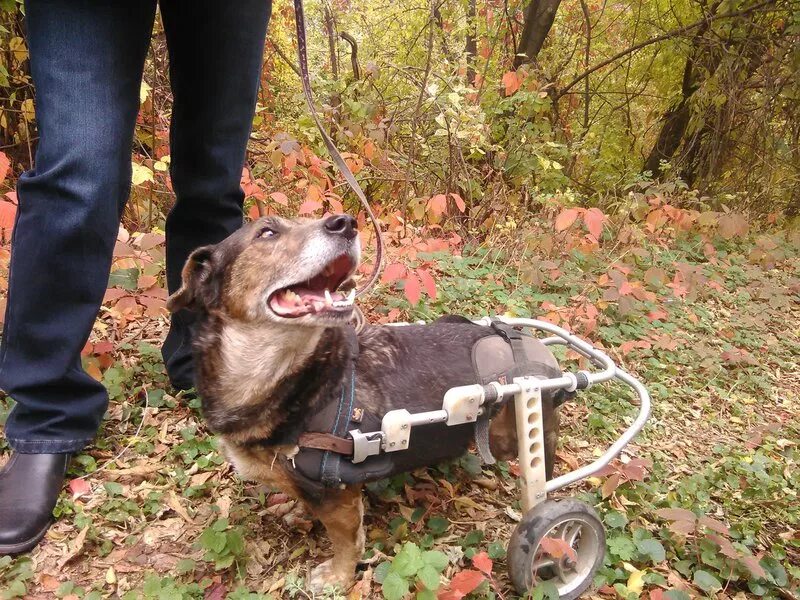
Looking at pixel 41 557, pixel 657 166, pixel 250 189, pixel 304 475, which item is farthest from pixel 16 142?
pixel 657 166

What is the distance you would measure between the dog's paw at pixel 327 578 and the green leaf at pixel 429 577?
54 cm

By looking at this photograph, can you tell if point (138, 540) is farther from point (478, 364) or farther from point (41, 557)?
point (478, 364)

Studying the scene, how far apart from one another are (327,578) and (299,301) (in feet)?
4.13

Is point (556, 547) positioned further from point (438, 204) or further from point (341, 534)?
point (438, 204)

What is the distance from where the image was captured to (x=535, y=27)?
8070mm

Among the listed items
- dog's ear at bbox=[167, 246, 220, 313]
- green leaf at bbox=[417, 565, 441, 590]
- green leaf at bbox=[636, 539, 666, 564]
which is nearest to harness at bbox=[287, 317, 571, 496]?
green leaf at bbox=[417, 565, 441, 590]

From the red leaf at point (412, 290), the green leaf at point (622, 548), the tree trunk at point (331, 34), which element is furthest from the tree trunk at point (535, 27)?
the green leaf at point (622, 548)

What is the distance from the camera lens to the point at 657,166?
35.1ft

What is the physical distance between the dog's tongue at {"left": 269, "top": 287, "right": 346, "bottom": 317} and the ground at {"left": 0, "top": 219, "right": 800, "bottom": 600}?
1.03 m

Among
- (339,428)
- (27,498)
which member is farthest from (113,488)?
(339,428)

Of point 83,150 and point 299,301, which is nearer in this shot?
point 83,150

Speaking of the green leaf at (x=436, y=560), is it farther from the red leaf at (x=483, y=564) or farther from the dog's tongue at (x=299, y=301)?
the dog's tongue at (x=299, y=301)

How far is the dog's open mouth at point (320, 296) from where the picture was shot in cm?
217

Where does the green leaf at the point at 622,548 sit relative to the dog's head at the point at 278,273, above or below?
below
